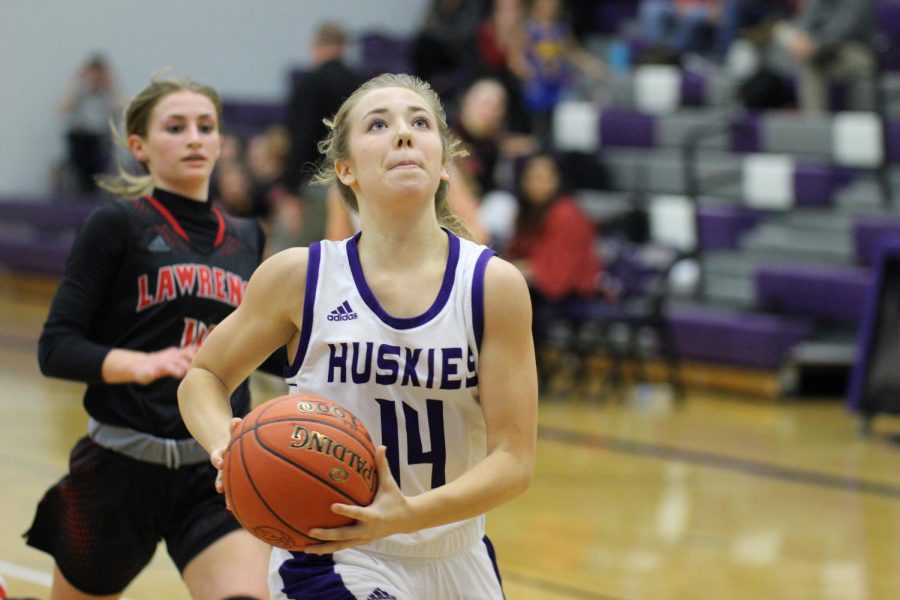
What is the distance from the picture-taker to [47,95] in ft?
52.8

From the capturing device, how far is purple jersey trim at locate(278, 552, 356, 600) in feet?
8.77

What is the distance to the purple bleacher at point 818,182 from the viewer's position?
1084cm

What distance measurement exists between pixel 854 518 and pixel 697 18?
8.17m

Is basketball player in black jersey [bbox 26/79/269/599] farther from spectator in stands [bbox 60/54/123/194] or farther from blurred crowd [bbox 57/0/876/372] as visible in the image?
spectator in stands [bbox 60/54/123/194]

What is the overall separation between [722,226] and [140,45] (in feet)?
27.2

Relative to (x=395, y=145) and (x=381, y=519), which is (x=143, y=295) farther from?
(x=381, y=519)

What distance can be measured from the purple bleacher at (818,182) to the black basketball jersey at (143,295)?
314 inches

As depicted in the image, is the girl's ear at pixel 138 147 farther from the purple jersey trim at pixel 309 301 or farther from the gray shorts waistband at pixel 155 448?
the purple jersey trim at pixel 309 301

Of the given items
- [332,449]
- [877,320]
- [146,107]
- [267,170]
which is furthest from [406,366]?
[267,170]

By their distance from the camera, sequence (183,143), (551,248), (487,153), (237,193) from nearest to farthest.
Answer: (183,143) < (551,248) < (487,153) < (237,193)

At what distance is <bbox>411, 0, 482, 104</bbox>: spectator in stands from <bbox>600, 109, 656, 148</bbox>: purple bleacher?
1438 millimetres

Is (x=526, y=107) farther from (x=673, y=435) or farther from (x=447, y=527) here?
(x=447, y=527)

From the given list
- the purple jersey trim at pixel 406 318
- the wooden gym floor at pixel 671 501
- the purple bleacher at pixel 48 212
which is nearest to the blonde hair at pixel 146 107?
the purple jersey trim at pixel 406 318

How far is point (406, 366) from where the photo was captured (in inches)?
104
